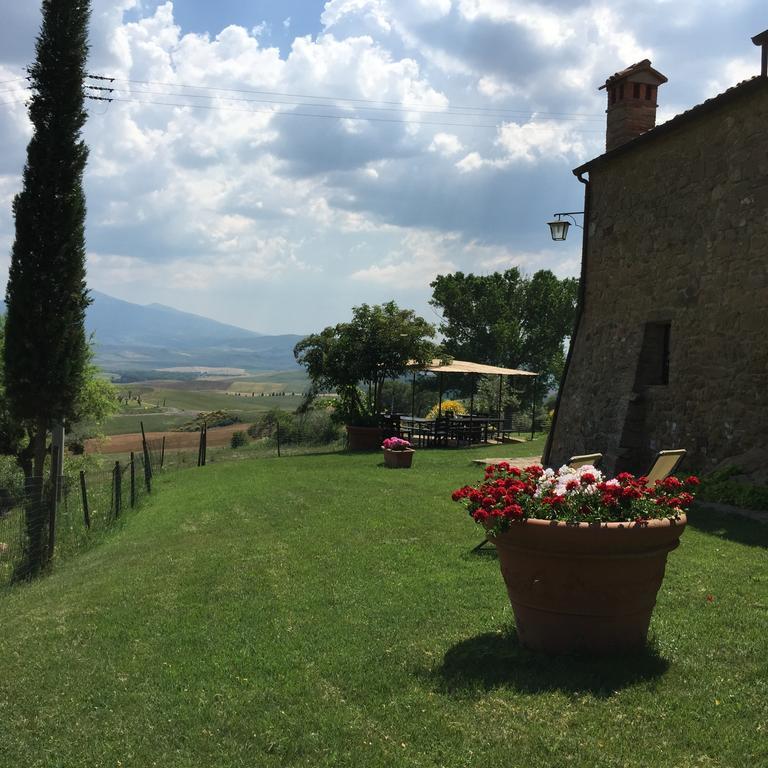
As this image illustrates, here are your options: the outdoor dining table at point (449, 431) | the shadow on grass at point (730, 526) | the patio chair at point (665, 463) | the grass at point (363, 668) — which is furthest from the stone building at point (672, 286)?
the outdoor dining table at point (449, 431)

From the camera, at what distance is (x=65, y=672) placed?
459 centimetres

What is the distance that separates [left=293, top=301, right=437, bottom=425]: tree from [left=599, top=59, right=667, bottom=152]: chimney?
28.4 ft

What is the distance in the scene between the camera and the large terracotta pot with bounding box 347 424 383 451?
64.5ft

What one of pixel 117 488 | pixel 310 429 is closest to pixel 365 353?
pixel 310 429

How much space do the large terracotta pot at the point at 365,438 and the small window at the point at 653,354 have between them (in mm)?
9184

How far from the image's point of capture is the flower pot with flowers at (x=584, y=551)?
11.9 ft

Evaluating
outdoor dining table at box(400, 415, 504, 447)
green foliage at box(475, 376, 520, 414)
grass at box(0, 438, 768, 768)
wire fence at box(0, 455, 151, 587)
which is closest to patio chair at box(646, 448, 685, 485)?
grass at box(0, 438, 768, 768)

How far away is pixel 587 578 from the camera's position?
3.69 m

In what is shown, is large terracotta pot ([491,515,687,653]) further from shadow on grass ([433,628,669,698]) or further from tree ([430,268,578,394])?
tree ([430,268,578,394])

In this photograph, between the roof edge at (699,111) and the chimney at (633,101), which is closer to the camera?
the roof edge at (699,111)

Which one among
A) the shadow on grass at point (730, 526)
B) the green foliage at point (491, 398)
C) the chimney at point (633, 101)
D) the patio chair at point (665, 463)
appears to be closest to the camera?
the patio chair at point (665, 463)

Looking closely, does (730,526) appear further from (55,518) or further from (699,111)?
(55,518)

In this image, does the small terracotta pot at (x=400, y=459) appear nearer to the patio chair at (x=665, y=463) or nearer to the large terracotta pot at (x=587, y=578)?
the patio chair at (x=665, y=463)

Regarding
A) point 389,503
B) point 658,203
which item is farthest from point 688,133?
point 389,503
